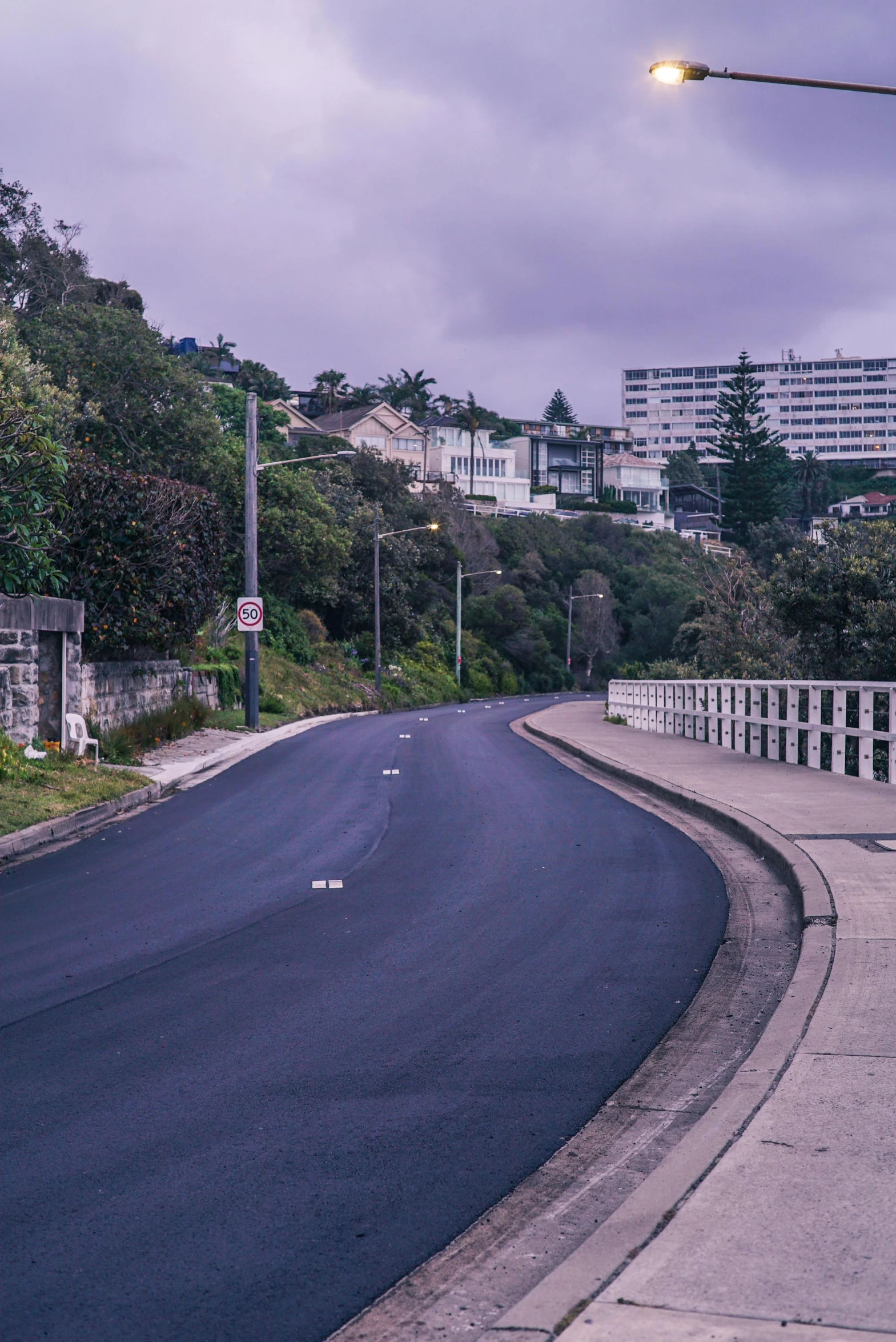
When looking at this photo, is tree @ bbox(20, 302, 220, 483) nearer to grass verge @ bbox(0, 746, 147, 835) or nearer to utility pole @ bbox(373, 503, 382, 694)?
utility pole @ bbox(373, 503, 382, 694)

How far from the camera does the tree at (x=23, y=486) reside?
1460 centimetres

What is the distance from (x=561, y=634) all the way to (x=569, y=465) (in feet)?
183

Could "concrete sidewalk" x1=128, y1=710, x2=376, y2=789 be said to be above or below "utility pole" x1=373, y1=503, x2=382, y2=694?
below

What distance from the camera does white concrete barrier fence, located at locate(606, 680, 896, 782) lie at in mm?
16188

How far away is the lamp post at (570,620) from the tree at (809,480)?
7469cm

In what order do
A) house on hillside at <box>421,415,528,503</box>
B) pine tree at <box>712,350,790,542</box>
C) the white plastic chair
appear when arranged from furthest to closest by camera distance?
1. house on hillside at <box>421,415,528,503</box>
2. pine tree at <box>712,350,790,542</box>
3. the white plastic chair

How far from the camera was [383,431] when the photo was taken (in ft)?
379

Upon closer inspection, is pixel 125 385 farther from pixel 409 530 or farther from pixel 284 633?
pixel 409 530

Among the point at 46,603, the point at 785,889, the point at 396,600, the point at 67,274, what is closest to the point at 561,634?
the point at 396,600

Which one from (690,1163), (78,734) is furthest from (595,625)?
(690,1163)

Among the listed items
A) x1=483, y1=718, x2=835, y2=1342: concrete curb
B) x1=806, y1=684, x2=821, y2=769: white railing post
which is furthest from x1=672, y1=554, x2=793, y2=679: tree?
x1=483, y1=718, x2=835, y2=1342: concrete curb

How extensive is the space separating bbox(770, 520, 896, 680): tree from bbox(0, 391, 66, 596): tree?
15.4 meters

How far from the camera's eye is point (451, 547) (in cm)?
8694

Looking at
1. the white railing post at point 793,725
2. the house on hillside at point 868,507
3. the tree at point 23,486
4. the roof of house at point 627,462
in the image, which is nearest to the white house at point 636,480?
the roof of house at point 627,462
